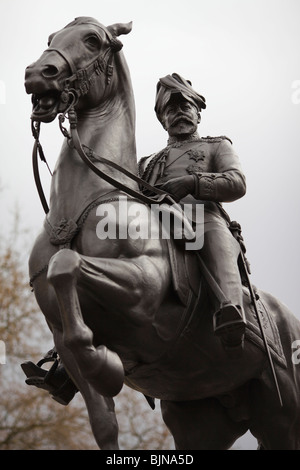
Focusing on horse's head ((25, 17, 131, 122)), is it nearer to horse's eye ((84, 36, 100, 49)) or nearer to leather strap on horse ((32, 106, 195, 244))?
horse's eye ((84, 36, 100, 49))

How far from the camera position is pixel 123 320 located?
450 cm

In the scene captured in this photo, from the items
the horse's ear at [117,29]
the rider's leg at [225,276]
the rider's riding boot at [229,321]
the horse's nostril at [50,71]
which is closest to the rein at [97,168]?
the horse's nostril at [50,71]

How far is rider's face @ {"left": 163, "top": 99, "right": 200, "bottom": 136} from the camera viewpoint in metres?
5.87

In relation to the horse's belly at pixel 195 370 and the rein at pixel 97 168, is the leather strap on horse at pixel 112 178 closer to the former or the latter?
the rein at pixel 97 168

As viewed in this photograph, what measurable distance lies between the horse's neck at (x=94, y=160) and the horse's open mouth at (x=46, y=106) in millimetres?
332

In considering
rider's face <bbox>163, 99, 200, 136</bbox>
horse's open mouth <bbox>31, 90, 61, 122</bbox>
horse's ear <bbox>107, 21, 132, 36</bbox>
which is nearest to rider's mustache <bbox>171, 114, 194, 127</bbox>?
rider's face <bbox>163, 99, 200, 136</bbox>

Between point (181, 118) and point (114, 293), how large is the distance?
6.43ft

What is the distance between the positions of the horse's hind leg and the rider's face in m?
2.05

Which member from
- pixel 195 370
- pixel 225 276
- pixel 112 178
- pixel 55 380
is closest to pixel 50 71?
pixel 112 178

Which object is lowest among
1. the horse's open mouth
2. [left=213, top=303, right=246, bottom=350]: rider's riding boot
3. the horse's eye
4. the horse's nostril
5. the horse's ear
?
[left=213, top=303, right=246, bottom=350]: rider's riding boot

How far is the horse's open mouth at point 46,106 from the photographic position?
182 inches

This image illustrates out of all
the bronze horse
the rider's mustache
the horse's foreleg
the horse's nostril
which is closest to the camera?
the bronze horse

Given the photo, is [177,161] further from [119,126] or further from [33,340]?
[33,340]

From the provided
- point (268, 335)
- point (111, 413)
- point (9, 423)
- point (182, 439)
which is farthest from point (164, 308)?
point (9, 423)
